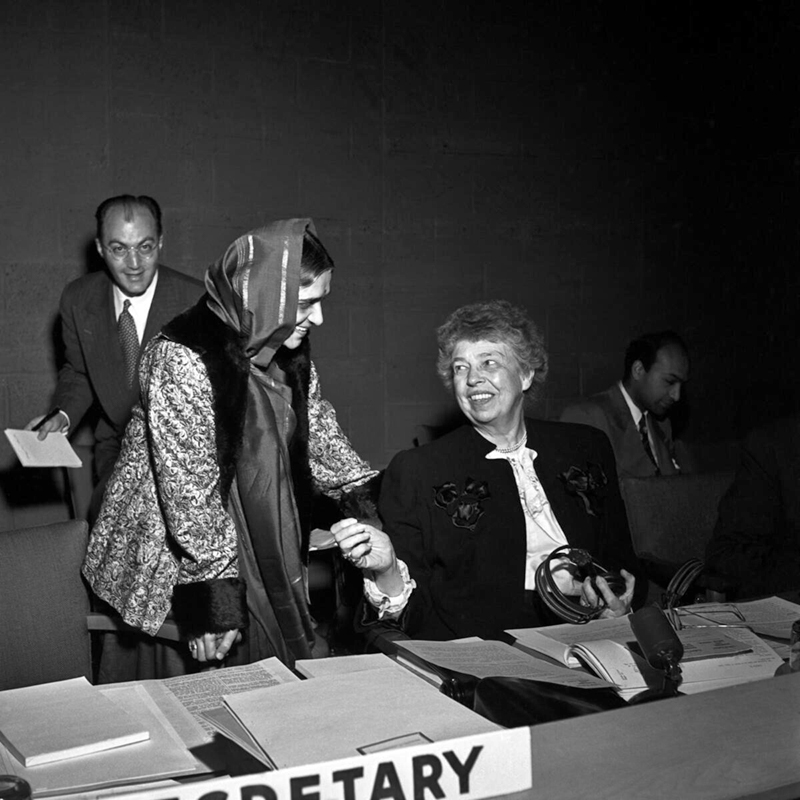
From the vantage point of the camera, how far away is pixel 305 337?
249 cm

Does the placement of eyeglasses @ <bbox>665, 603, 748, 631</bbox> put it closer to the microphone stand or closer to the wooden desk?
the microphone stand

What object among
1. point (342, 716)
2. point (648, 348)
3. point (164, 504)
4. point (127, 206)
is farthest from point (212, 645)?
point (648, 348)

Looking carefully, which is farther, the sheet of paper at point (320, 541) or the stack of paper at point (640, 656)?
the sheet of paper at point (320, 541)

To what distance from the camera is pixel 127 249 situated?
3.66m

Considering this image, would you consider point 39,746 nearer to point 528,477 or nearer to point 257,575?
point 257,575

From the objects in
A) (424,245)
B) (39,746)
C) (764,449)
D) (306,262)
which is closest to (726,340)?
(424,245)

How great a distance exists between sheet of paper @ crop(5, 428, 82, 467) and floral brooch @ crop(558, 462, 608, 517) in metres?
1.58

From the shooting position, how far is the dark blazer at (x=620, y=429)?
385cm

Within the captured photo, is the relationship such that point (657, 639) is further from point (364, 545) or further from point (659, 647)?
point (364, 545)

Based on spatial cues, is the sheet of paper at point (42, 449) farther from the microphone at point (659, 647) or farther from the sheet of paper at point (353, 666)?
the microphone at point (659, 647)

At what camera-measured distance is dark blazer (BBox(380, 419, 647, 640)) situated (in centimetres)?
235

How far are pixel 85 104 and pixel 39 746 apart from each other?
3393 millimetres

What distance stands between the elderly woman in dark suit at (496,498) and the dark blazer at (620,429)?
1195 mm

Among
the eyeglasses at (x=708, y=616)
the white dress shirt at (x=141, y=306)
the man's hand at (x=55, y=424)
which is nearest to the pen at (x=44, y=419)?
the man's hand at (x=55, y=424)
